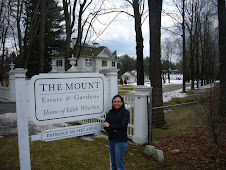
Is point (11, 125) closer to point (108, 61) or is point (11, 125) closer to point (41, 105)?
point (41, 105)

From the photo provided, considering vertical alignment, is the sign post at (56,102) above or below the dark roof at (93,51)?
below

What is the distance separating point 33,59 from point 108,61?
15082mm

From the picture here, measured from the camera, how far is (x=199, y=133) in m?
5.45

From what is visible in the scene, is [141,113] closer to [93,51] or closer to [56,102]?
[56,102]

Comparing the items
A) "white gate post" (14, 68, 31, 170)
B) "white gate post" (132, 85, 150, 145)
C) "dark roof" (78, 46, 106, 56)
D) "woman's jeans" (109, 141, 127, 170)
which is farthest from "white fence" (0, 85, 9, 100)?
"dark roof" (78, 46, 106, 56)

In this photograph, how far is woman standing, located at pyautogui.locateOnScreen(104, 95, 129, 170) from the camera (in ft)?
8.79

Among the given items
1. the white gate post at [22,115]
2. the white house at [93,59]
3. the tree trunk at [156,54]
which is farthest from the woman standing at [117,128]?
the white house at [93,59]

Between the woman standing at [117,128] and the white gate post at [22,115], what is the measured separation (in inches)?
44.7

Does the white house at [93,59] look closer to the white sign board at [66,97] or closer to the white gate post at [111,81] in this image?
the white gate post at [111,81]

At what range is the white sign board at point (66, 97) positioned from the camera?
2260mm

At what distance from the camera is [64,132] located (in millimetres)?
2412

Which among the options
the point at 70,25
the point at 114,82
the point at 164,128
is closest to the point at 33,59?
the point at 70,25

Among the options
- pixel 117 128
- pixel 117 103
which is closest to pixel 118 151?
pixel 117 128

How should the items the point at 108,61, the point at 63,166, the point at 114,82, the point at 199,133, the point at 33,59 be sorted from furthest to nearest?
1. the point at 108,61
2. the point at 33,59
3. the point at 199,133
4. the point at 63,166
5. the point at 114,82
